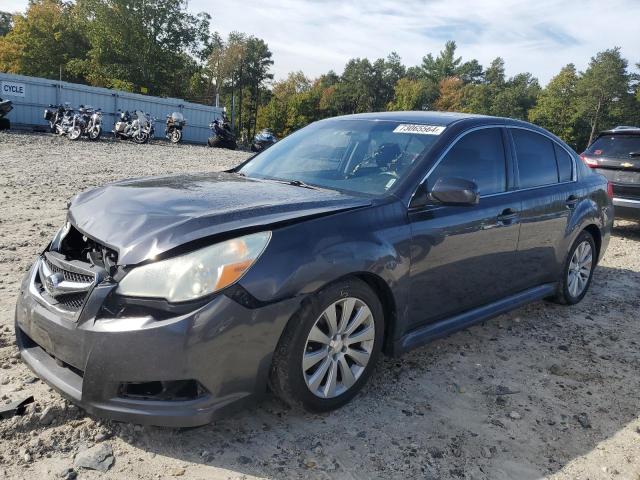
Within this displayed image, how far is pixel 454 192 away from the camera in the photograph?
315 centimetres

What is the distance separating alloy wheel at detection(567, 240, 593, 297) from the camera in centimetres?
493

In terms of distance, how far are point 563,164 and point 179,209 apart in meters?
3.57

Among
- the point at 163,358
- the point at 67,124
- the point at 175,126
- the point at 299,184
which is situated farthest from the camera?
the point at 175,126

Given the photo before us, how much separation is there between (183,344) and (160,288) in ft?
0.87

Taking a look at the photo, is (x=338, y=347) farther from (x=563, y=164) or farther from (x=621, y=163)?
(x=621, y=163)

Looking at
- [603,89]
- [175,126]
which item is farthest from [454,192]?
[603,89]

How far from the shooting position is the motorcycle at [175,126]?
2267cm

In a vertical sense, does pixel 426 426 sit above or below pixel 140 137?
below

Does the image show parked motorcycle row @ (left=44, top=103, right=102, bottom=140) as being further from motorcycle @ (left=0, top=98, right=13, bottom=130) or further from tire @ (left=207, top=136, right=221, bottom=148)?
tire @ (left=207, top=136, right=221, bottom=148)

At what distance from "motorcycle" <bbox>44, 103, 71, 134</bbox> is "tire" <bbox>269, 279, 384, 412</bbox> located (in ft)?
63.5

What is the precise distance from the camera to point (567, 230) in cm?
463

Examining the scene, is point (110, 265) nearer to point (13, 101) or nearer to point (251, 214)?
point (251, 214)

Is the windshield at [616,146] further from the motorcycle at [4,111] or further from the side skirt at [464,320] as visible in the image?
the motorcycle at [4,111]

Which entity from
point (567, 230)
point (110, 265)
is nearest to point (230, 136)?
point (567, 230)
